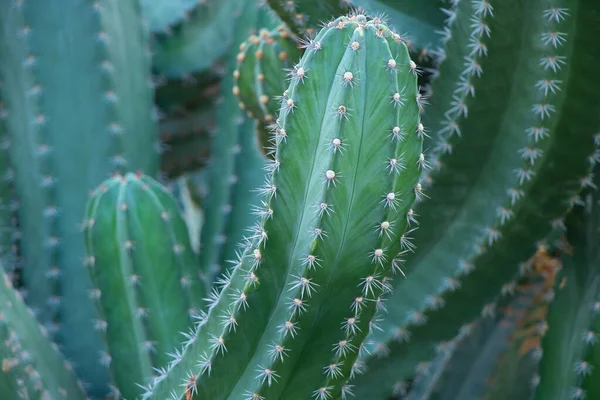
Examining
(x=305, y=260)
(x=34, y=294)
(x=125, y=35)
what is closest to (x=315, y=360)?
(x=305, y=260)

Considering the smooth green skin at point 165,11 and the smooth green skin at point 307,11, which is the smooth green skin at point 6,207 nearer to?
the smooth green skin at point 165,11

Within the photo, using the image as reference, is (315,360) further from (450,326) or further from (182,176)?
(182,176)

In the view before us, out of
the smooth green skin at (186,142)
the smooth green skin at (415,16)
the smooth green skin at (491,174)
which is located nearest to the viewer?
the smooth green skin at (491,174)

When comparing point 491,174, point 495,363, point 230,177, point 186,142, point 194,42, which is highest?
point 491,174

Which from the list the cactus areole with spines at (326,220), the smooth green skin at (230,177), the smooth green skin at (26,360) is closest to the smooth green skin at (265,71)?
the smooth green skin at (230,177)

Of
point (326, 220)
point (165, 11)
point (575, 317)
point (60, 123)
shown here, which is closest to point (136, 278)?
point (60, 123)

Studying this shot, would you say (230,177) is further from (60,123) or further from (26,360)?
(26,360)

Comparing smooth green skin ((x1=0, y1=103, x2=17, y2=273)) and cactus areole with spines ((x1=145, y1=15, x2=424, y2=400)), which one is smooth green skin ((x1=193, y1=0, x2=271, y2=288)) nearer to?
smooth green skin ((x1=0, y1=103, x2=17, y2=273))
